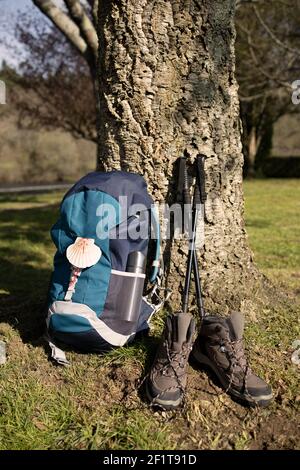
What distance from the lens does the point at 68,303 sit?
2.54 m

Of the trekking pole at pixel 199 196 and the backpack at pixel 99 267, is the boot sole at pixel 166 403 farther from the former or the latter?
the trekking pole at pixel 199 196

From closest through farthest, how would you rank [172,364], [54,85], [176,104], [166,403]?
[166,403], [172,364], [176,104], [54,85]

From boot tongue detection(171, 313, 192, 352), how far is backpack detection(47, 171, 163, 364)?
0.22 m

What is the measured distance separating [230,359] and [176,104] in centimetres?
145

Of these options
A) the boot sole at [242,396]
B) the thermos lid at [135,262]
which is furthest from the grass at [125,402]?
the thermos lid at [135,262]

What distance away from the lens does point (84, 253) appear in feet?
8.29

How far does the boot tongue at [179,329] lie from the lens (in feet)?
8.04

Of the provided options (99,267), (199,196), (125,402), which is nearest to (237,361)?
(125,402)

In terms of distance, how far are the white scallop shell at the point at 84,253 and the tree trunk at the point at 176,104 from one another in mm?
629

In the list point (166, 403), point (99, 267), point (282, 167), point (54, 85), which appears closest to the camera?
point (166, 403)

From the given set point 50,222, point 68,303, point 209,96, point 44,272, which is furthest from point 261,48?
point 68,303

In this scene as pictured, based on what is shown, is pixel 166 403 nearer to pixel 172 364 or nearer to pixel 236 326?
pixel 172 364

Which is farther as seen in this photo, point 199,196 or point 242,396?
point 199,196
